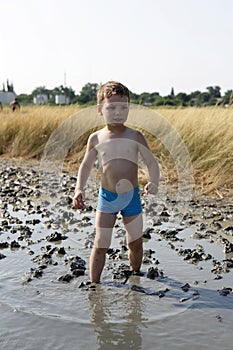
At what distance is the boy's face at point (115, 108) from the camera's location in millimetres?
3176

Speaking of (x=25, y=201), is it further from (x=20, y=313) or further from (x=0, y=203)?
(x=20, y=313)

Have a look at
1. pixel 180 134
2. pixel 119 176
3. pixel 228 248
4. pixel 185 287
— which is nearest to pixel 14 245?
pixel 119 176

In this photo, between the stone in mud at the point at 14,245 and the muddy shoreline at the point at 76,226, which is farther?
the stone in mud at the point at 14,245

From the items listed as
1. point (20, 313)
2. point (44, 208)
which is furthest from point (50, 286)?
point (44, 208)

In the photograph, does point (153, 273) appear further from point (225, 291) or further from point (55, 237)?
point (55, 237)

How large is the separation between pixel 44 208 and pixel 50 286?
2623 mm

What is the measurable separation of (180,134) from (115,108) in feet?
16.0

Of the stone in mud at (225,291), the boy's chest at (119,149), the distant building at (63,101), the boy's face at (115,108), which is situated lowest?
the stone in mud at (225,291)

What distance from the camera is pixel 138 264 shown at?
11.4 feet

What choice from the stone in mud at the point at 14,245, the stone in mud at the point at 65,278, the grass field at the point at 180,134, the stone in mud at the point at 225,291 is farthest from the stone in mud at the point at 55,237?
the grass field at the point at 180,134

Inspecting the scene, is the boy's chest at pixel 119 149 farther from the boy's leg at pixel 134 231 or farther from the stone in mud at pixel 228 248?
the stone in mud at pixel 228 248

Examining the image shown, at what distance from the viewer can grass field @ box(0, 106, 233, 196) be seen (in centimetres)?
675

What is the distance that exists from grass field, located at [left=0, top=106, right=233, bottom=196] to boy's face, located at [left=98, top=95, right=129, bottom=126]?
11.5 ft

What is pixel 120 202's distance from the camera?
3.26 meters
